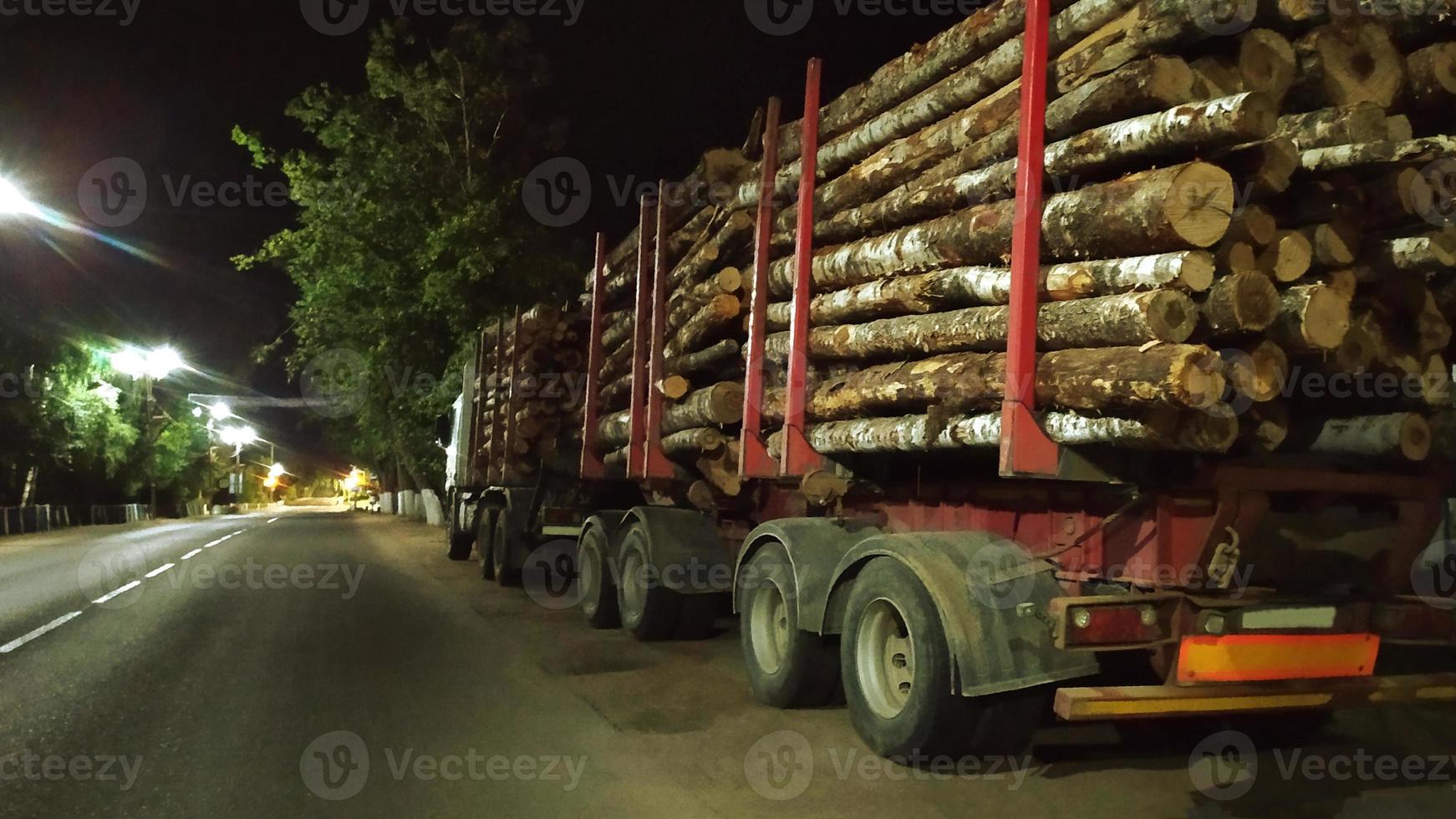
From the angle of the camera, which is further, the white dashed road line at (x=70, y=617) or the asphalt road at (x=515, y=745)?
the white dashed road line at (x=70, y=617)

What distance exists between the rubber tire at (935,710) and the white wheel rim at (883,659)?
0.12m

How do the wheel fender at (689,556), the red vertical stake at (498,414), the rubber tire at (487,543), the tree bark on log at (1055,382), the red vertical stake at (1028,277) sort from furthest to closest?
the rubber tire at (487,543) < the red vertical stake at (498,414) < the wheel fender at (689,556) < the red vertical stake at (1028,277) < the tree bark on log at (1055,382)

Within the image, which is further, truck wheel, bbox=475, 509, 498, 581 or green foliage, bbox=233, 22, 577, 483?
green foliage, bbox=233, 22, 577, 483

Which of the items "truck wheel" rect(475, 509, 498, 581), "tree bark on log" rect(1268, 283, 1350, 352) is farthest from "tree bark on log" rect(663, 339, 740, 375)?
"truck wheel" rect(475, 509, 498, 581)

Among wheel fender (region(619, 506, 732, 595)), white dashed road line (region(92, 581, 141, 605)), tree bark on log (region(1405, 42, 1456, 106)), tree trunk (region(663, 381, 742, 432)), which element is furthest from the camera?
white dashed road line (region(92, 581, 141, 605))

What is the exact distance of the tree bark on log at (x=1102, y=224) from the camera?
13.5 ft

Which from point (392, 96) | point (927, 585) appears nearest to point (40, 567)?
point (392, 96)

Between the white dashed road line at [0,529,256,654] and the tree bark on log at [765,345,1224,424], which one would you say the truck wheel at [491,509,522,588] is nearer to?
the white dashed road line at [0,529,256,654]

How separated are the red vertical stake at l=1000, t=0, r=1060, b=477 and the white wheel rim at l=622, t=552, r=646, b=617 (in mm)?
4805

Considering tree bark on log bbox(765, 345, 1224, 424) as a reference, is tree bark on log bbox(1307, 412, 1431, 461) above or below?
below

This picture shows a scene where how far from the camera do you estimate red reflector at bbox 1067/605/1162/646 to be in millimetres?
4461

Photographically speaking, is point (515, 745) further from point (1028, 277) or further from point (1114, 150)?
point (1114, 150)

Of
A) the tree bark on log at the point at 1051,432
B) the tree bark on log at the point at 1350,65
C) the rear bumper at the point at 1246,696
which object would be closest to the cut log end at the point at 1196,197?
the tree bark on log at the point at 1051,432

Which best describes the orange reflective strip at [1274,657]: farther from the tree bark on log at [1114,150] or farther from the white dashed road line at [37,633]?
the white dashed road line at [37,633]
